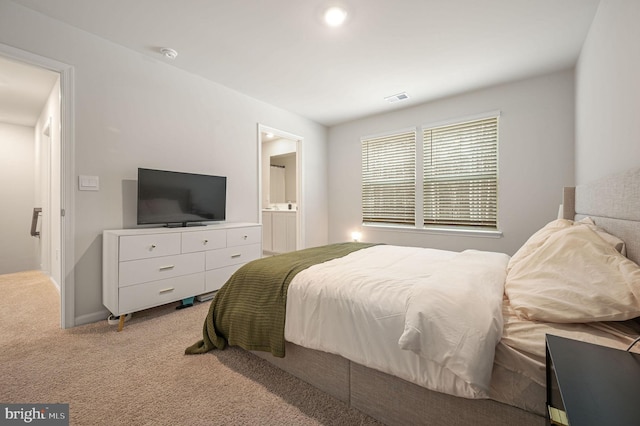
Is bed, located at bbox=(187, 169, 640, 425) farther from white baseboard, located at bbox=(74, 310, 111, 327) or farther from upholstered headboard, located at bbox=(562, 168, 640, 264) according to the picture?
white baseboard, located at bbox=(74, 310, 111, 327)

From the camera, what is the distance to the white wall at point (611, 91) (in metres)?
1.40

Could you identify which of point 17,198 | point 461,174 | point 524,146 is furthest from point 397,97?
point 17,198

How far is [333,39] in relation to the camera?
8.15 feet

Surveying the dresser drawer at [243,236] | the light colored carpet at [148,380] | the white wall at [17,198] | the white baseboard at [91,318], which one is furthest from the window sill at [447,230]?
the white wall at [17,198]

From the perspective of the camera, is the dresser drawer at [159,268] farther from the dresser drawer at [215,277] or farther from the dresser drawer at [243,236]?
the dresser drawer at [243,236]

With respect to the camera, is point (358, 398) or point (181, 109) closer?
point (358, 398)

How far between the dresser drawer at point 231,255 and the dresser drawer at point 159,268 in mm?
105

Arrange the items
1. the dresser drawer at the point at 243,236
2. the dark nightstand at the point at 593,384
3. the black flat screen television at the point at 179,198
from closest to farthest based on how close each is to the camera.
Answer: the dark nightstand at the point at 593,384
the black flat screen television at the point at 179,198
the dresser drawer at the point at 243,236

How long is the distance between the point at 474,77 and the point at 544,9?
3.65ft

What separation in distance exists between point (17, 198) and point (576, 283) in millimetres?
6736

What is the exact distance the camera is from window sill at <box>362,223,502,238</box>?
3.51 metres

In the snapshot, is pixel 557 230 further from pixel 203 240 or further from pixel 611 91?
pixel 203 240

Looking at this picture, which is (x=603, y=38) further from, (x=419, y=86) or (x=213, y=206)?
(x=213, y=206)

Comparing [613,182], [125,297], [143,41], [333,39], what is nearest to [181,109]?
[143,41]
